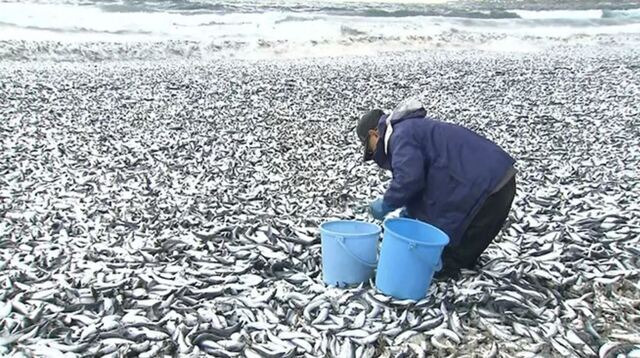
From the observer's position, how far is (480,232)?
391cm

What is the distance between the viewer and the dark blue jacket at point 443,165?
371cm

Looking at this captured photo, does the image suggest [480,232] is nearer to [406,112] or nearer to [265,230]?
[406,112]

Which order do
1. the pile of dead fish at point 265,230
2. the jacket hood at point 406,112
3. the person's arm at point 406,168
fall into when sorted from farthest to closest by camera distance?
1. the jacket hood at point 406,112
2. the person's arm at point 406,168
3. the pile of dead fish at point 265,230

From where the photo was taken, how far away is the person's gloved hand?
3.88 m

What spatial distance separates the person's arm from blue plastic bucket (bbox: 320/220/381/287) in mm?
371

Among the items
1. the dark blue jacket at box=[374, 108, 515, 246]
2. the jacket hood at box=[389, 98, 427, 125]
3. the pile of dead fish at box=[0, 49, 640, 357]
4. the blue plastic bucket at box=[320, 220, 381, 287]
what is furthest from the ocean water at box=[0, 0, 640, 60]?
the dark blue jacket at box=[374, 108, 515, 246]

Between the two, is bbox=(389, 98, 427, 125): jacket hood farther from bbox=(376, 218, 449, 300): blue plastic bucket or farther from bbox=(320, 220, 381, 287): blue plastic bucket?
bbox=(320, 220, 381, 287): blue plastic bucket

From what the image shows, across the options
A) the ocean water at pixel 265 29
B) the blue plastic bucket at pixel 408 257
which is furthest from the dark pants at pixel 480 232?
the ocean water at pixel 265 29

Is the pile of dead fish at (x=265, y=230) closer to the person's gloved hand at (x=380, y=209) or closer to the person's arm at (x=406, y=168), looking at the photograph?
the person's gloved hand at (x=380, y=209)

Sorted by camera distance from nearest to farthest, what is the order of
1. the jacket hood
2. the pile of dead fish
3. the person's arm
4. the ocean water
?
the pile of dead fish
the person's arm
the jacket hood
the ocean water

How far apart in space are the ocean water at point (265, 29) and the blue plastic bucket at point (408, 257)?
732 inches

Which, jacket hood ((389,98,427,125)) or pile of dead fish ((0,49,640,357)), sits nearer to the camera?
pile of dead fish ((0,49,640,357))

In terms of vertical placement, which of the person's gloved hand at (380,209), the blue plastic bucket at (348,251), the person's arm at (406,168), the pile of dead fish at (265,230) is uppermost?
the person's arm at (406,168)

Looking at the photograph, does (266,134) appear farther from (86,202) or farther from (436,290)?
(436,290)
